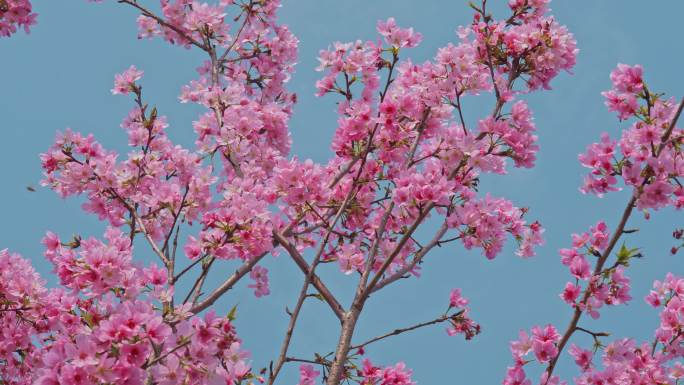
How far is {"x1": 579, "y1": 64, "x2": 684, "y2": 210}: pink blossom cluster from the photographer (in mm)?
5570

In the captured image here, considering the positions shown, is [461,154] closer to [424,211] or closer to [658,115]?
[424,211]

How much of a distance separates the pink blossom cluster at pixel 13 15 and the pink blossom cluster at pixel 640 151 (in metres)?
6.66

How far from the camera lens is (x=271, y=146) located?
7.69m

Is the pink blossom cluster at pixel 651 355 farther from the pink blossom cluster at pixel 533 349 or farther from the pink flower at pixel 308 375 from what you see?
the pink flower at pixel 308 375

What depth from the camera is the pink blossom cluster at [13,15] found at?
8930 millimetres

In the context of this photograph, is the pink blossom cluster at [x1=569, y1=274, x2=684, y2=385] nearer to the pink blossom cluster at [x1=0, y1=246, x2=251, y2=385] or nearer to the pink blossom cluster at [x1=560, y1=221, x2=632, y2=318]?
the pink blossom cluster at [x1=560, y1=221, x2=632, y2=318]

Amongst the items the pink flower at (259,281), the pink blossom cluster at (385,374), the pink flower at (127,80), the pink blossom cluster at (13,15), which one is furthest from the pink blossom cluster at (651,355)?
the pink blossom cluster at (13,15)

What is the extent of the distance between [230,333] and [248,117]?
2.43 metres

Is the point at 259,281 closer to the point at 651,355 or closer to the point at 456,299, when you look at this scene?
the point at 456,299

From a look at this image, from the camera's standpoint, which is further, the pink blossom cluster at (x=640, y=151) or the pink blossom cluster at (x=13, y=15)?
the pink blossom cluster at (x=13, y=15)

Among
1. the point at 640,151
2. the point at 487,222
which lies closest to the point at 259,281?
the point at 487,222

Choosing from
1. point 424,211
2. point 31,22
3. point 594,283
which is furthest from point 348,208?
point 31,22

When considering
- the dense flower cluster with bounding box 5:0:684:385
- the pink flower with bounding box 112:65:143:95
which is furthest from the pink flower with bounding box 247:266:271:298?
the pink flower with bounding box 112:65:143:95

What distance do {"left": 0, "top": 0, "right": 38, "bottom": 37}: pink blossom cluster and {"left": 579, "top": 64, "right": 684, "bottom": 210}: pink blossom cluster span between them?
262 inches
